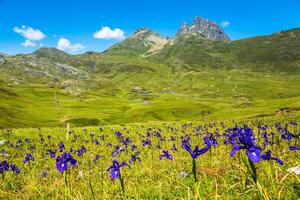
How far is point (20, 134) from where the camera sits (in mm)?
27734

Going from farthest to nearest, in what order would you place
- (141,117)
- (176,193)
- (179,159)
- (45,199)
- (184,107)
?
(184,107), (141,117), (179,159), (45,199), (176,193)

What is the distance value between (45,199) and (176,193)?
9.75 ft

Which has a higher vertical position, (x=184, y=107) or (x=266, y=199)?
(x=184, y=107)

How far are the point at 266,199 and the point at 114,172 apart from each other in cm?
244

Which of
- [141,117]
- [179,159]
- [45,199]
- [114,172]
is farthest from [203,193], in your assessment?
[141,117]

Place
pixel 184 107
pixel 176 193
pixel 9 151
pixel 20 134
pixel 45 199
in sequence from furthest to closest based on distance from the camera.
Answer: pixel 184 107, pixel 20 134, pixel 9 151, pixel 45 199, pixel 176 193

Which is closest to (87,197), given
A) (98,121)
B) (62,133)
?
(62,133)

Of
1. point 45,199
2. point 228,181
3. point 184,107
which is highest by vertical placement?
point 184,107

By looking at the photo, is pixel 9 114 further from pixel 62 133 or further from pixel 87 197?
pixel 87 197

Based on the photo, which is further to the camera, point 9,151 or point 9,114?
point 9,114

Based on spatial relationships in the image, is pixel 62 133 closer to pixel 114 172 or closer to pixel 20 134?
pixel 20 134

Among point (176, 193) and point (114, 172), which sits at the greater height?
point (114, 172)

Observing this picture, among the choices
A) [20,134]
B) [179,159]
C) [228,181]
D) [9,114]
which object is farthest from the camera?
[9,114]

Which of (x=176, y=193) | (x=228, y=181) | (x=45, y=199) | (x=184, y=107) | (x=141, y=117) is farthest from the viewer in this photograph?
(x=184, y=107)
